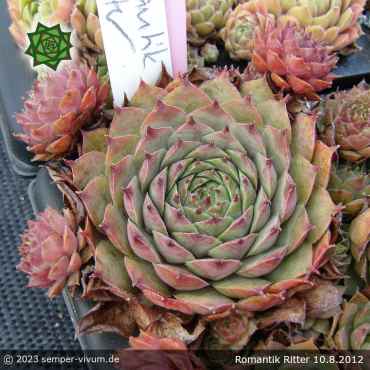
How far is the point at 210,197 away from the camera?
69 cm

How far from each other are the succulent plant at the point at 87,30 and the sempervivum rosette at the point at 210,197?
297mm

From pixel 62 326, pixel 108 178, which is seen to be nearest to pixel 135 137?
pixel 108 178

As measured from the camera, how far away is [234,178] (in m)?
0.71

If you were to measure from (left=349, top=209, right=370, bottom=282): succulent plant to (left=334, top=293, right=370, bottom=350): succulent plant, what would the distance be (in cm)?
5

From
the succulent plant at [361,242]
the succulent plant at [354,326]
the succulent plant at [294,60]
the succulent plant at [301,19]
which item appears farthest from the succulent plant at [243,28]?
the succulent plant at [354,326]

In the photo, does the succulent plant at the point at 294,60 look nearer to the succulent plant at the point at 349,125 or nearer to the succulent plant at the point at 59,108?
the succulent plant at the point at 349,125

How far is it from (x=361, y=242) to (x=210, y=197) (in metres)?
0.23

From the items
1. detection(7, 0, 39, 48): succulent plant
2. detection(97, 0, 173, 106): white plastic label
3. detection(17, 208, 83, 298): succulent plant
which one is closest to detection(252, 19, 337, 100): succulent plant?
detection(97, 0, 173, 106): white plastic label

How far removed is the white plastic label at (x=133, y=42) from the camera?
30.4 inches

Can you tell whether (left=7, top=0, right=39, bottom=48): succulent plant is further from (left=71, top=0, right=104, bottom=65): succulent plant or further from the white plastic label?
the white plastic label

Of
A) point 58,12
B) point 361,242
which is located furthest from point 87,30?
point 361,242

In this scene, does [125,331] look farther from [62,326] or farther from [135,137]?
[62,326]

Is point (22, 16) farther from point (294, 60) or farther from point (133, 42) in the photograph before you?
point (294, 60)

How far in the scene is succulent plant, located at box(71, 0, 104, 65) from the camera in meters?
1.00
